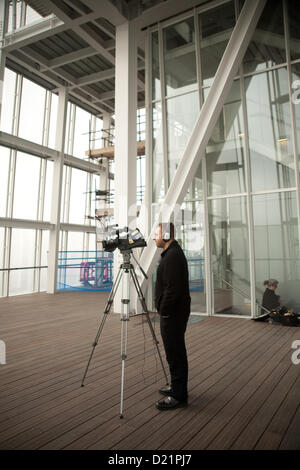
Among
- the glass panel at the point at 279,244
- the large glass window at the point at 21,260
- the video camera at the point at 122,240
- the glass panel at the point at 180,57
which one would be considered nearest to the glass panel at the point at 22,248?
the large glass window at the point at 21,260

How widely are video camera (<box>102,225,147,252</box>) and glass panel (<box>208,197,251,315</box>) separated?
14.0 ft

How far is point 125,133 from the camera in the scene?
7777mm

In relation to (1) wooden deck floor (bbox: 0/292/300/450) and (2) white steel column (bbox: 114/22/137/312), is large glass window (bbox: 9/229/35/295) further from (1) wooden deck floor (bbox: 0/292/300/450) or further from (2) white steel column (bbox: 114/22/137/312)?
(1) wooden deck floor (bbox: 0/292/300/450)

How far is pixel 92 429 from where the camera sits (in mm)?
2480

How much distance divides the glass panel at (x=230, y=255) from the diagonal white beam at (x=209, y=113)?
1099 millimetres

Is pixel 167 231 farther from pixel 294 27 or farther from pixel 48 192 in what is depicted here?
pixel 48 192

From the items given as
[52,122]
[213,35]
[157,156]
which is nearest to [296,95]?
[213,35]

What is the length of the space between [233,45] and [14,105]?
31.2 feet

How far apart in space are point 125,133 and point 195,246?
11.3 ft

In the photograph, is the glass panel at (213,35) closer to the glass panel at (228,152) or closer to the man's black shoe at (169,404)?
the glass panel at (228,152)

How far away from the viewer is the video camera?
3562mm

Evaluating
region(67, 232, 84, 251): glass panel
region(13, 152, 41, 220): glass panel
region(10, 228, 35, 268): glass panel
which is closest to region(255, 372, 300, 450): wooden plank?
region(10, 228, 35, 268): glass panel

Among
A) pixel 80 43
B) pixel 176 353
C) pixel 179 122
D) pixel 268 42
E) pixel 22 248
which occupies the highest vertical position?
pixel 80 43
